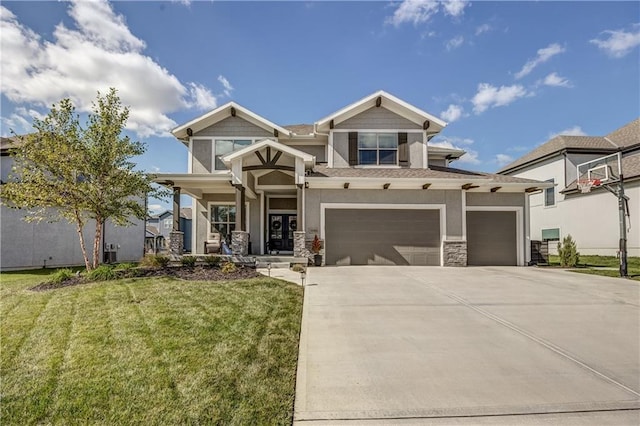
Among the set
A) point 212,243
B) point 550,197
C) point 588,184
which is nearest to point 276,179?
point 212,243

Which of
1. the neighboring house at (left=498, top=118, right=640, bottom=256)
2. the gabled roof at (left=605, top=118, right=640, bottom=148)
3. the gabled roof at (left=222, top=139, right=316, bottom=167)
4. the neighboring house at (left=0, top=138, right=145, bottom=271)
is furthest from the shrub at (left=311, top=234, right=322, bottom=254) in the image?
the gabled roof at (left=605, top=118, right=640, bottom=148)

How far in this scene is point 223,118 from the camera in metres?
16.0

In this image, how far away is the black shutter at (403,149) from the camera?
49.6ft

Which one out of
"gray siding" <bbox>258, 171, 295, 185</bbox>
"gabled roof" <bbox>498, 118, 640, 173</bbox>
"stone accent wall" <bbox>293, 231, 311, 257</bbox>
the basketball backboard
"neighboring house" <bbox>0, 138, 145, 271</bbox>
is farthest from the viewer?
"gabled roof" <bbox>498, 118, 640, 173</bbox>

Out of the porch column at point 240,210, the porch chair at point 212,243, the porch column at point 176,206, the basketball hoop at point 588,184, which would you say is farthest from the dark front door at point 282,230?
the basketball hoop at point 588,184

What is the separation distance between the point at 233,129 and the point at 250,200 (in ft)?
11.8

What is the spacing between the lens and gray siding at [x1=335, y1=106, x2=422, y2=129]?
15.3 m

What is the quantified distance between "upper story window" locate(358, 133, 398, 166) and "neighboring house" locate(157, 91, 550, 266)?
→ 5 centimetres

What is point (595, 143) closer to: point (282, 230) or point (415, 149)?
point (415, 149)

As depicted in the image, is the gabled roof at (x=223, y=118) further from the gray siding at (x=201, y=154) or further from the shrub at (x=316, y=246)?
the shrub at (x=316, y=246)

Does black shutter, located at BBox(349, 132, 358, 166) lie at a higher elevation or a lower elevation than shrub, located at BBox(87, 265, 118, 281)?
higher

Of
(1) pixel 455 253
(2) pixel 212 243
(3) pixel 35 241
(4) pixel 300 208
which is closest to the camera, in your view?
(4) pixel 300 208

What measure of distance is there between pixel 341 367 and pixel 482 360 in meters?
1.88

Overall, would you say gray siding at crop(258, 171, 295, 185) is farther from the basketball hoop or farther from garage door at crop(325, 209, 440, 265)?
the basketball hoop
